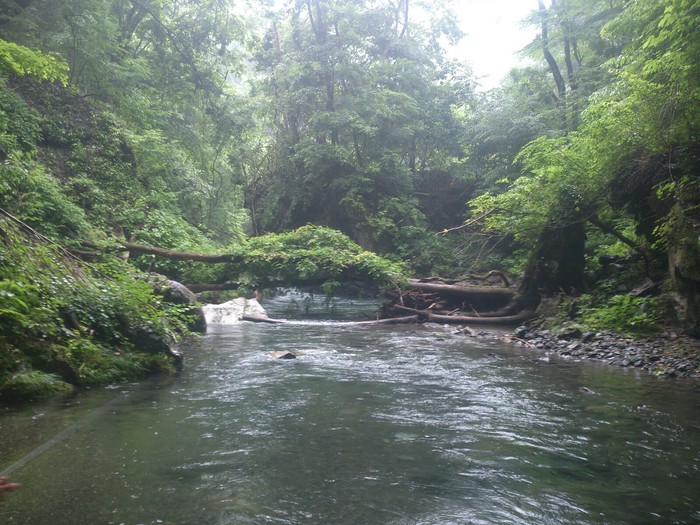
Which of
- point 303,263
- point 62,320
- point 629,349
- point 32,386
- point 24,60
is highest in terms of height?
point 24,60

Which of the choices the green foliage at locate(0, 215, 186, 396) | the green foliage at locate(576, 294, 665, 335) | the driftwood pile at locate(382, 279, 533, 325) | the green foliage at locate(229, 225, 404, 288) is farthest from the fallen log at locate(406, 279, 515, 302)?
the green foliage at locate(0, 215, 186, 396)

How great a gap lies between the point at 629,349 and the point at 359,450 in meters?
6.96

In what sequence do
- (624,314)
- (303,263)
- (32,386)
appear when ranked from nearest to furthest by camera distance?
(32,386) < (624,314) < (303,263)

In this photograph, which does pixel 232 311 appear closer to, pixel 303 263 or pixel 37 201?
pixel 303 263

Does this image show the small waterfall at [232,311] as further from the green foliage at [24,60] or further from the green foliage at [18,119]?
the green foliage at [24,60]

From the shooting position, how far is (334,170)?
80.8 ft

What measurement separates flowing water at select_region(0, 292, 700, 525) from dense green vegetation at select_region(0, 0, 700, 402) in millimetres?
1552

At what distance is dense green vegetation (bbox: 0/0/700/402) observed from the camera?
845cm

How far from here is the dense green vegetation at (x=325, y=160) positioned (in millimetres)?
8453

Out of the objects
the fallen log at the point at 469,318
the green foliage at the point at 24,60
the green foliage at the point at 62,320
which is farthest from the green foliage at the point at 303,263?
the green foliage at the point at 24,60

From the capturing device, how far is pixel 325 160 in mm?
23469

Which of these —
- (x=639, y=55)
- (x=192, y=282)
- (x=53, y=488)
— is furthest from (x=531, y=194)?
(x=53, y=488)

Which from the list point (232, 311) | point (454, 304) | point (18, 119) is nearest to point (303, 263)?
point (232, 311)

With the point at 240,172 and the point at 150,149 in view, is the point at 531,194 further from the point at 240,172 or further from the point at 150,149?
the point at 240,172
